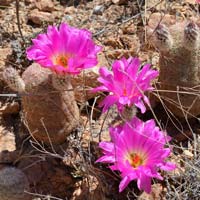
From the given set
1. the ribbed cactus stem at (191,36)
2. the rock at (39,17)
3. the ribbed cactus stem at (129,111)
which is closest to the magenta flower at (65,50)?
the ribbed cactus stem at (129,111)

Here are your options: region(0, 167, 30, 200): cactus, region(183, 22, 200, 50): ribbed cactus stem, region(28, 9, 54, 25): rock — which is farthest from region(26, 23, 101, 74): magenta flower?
region(28, 9, 54, 25): rock

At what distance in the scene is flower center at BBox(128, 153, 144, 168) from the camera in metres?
1.58

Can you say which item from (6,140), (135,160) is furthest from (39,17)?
(135,160)

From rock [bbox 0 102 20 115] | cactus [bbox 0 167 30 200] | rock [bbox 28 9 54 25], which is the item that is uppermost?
rock [bbox 28 9 54 25]

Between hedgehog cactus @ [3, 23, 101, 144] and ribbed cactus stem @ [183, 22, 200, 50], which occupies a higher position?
ribbed cactus stem @ [183, 22, 200, 50]

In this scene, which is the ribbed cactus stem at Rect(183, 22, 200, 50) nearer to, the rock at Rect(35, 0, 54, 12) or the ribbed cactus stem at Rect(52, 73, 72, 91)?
the ribbed cactus stem at Rect(52, 73, 72, 91)

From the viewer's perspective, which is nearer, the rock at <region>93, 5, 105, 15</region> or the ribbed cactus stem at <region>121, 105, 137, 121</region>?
the ribbed cactus stem at <region>121, 105, 137, 121</region>

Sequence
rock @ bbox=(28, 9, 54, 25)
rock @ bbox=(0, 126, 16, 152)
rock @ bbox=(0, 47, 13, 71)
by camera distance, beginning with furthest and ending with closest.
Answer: rock @ bbox=(28, 9, 54, 25)
rock @ bbox=(0, 47, 13, 71)
rock @ bbox=(0, 126, 16, 152)

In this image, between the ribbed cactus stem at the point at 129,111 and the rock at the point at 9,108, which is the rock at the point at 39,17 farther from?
the ribbed cactus stem at the point at 129,111

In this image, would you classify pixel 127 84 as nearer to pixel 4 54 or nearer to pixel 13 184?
pixel 13 184

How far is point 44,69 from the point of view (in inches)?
66.3

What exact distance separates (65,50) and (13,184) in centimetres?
47

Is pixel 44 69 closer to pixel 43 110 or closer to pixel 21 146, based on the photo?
pixel 43 110

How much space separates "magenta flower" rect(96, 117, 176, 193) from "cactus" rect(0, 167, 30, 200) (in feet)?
1.08
